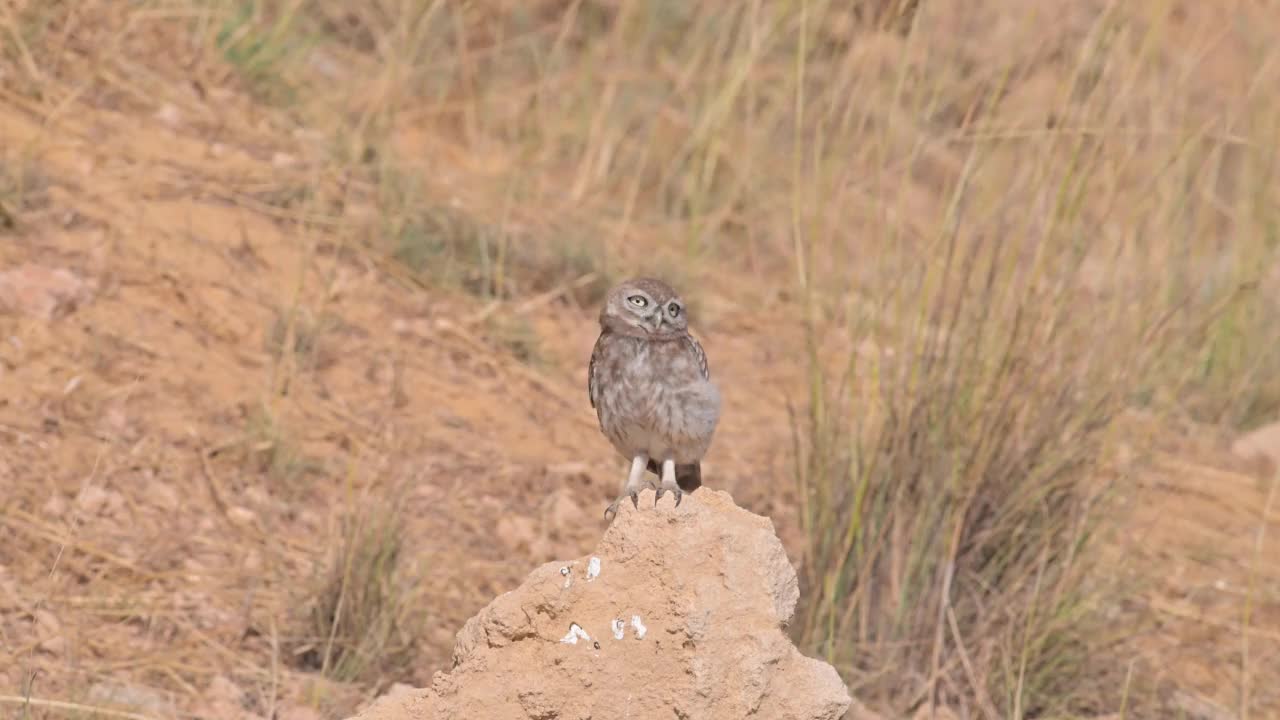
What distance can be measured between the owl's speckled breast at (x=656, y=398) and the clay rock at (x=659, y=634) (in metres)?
0.90

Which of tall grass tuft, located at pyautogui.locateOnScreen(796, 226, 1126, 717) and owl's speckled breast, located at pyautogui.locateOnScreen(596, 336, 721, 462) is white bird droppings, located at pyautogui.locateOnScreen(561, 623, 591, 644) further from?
tall grass tuft, located at pyautogui.locateOnScreen(796, 226, 1126, 717)

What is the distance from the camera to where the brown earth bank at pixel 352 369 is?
545 cm

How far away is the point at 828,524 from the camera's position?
564 centimetres

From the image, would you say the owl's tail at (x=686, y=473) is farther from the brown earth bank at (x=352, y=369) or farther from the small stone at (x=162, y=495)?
the small stone at (x=162, y=495)

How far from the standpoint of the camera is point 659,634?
3697 millimetres

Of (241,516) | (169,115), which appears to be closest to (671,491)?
(241,516)

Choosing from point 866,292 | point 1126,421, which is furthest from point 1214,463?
point 866,292

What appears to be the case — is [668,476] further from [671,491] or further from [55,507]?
[55,507]

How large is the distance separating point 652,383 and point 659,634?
44.3 inches

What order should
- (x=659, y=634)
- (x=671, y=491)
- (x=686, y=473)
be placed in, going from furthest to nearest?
(x=686, y=473), (x=671, y=491), (x=659, y=634)

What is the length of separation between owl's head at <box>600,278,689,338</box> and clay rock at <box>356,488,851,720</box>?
1.01 meters

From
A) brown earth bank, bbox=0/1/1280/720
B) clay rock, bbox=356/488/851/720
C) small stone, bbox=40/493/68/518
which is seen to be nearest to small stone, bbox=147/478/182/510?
brown earth bank, bbox=0/1/1280/720

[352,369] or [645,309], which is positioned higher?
[645,309]

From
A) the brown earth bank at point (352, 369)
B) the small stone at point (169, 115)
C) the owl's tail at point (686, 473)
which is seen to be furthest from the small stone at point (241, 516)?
the small stone at point (169, 115)
